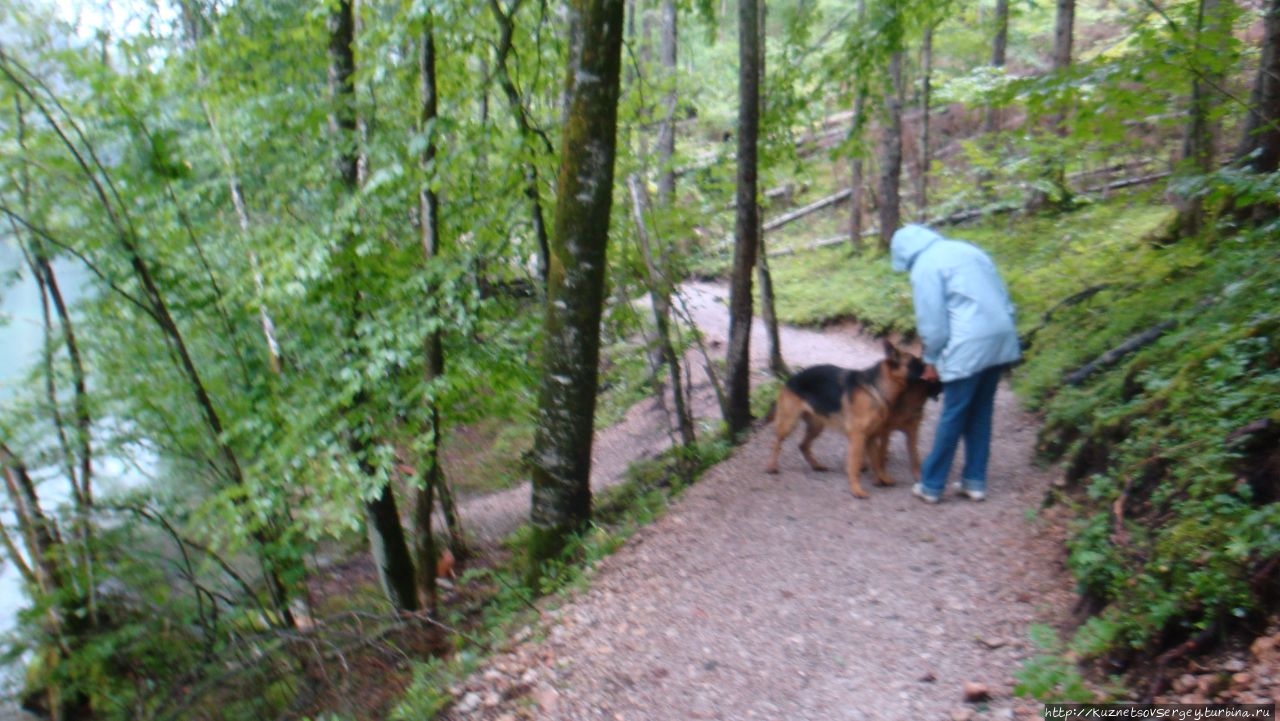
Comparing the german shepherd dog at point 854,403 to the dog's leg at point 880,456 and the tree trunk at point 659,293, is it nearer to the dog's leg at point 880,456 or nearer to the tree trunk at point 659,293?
the dog's leg at point 880,456

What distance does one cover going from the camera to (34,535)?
30.5 feet

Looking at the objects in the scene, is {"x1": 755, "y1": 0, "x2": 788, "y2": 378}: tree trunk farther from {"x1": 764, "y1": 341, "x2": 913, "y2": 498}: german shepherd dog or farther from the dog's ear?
the dog's ear

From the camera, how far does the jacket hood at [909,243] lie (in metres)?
5.75

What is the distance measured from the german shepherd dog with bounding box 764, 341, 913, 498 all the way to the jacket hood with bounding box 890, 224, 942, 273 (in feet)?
2.26

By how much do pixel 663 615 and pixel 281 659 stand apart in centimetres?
455

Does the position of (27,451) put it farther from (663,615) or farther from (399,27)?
(663,615)

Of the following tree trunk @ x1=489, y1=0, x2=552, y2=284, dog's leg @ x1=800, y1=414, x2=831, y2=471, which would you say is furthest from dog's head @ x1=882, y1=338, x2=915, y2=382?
tree trunk @ x1=489, y1=0, x2=552, y2=284

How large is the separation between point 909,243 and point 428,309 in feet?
12.8

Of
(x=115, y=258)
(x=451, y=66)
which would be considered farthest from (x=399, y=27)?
(x=115, y=258)

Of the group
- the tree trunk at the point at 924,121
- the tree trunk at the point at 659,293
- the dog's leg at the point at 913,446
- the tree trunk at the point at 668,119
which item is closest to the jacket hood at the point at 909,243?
the dog's leg at the point at 913,446

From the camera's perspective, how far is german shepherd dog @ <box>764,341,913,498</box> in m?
6.18

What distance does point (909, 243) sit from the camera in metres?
5.83

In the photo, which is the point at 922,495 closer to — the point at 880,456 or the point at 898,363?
the point at 880,456

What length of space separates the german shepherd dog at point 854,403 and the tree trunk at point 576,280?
2012 millimetres
